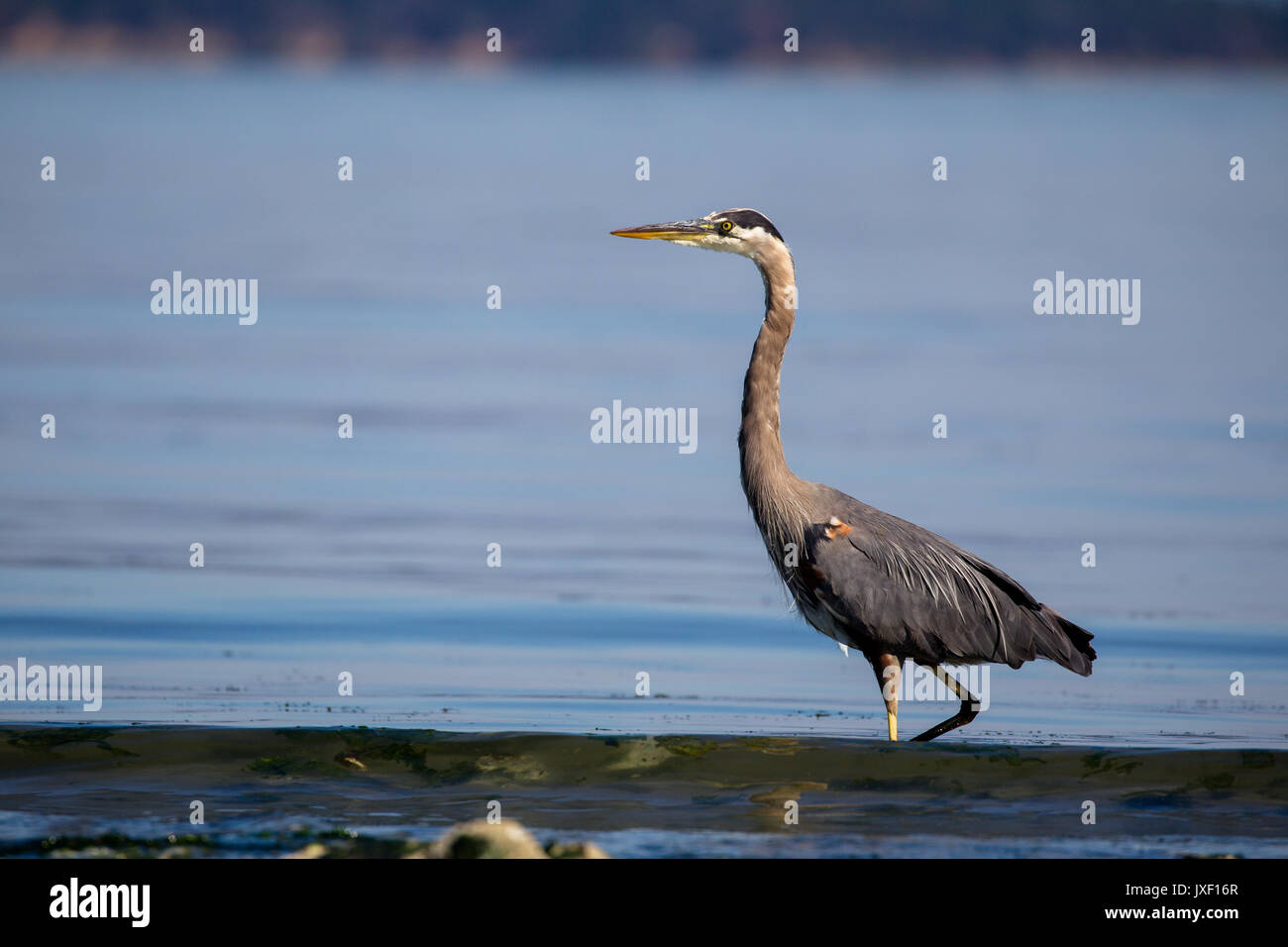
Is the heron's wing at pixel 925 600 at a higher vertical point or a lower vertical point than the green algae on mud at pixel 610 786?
higher

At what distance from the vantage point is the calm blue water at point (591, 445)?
1438cm

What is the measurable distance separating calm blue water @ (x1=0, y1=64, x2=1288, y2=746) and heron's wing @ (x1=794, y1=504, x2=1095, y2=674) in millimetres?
1008

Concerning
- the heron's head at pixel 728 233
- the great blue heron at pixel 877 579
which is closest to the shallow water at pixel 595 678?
the great blue heron at pixel 877 579

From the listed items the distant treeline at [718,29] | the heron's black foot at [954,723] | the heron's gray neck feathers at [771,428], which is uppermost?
the distant treeline at [718,29]

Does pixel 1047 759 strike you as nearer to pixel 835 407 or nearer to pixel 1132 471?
pixel 1132 471

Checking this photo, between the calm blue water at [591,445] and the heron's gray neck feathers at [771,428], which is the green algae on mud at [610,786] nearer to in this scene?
the calm blue water at [591,445]

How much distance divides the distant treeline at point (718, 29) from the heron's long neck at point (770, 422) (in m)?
95.6

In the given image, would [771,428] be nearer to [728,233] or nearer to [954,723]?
[728,233]

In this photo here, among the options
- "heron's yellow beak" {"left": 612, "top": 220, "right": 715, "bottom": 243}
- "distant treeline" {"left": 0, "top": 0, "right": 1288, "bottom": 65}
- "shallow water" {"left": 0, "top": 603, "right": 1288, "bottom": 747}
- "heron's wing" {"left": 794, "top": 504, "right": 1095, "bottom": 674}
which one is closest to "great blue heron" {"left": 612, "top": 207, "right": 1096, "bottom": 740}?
"heron's wing" {"left": 794, "top": 504, "right": 1095, "bottom": 674}

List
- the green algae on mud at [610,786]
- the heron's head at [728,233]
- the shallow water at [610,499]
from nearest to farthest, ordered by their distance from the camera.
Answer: the green algae on mud at [610,786] → the shallow water at [610,499] → the heron's head at [728,233]

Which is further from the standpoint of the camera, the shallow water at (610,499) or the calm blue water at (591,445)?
the calm blue water at (591,445)

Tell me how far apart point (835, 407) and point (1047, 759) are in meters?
13.4

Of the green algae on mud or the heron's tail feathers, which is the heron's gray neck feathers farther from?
the heron's tail feathers

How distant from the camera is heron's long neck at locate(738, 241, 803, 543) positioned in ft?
41.2
